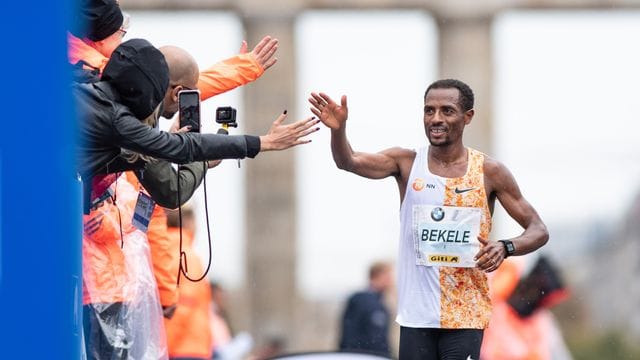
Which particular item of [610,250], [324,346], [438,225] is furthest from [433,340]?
[610,250]

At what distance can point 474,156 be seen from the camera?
716 cm

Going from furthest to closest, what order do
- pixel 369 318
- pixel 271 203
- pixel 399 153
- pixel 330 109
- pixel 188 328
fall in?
pixel 271 203 < pixel 369 318 < pixel 188 328 < pixel 399 153 < pixel 330 109

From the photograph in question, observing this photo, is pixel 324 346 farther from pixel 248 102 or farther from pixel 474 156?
pixel 474 156

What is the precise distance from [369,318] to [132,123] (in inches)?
259

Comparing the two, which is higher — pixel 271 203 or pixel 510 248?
pixel 510 248

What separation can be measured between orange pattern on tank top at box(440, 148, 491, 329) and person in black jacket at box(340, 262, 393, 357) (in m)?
5.03

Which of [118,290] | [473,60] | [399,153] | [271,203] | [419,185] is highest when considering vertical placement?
[473,60]

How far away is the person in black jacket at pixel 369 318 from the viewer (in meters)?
12.2

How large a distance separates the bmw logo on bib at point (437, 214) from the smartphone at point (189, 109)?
3.84 feet

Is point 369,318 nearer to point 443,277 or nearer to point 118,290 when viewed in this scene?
point 443,277

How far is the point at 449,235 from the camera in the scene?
6.99m

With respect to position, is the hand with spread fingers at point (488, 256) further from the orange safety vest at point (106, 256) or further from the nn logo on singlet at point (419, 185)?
the orange safety vest at point (106, 256)

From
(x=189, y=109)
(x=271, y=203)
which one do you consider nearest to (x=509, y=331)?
(x=189, y=109)

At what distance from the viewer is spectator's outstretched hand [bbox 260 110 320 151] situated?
6.45m
